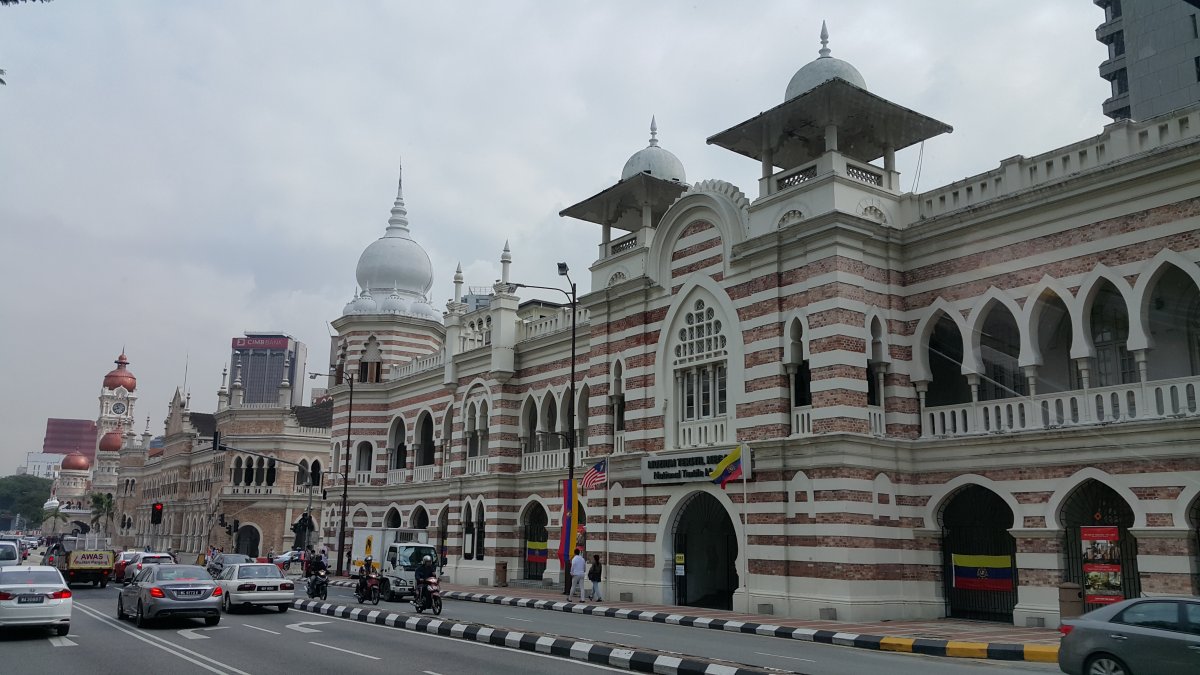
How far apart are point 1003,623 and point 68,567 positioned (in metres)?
31.2

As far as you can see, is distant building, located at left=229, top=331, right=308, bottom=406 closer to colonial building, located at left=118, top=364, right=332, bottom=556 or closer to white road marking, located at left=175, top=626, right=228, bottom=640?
colonial building, located at left=118, top=364, right=332, bottom=556

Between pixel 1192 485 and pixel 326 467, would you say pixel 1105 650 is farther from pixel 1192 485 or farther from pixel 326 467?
pixel 326 467

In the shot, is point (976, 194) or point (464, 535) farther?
point (464, 535)

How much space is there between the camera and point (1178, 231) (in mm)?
18062

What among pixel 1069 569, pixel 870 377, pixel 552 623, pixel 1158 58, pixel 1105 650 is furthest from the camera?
pixel 1158 58

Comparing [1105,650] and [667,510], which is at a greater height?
[667,510]

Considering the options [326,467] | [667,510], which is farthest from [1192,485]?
[326,467]

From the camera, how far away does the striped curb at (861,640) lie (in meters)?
15.1

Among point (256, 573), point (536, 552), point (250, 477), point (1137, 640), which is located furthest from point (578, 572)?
point (250, 477)

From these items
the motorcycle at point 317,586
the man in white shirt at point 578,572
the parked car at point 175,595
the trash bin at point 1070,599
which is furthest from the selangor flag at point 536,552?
the trash bin at point 1070,599

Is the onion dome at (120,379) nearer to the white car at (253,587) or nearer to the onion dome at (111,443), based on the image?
the onion dome at (111,443)

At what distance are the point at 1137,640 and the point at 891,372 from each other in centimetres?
1164

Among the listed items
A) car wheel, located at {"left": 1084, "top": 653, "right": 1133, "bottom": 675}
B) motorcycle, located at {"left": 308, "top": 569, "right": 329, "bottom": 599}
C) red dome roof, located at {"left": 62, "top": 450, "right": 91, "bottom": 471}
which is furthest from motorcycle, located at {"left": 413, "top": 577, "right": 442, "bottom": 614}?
red dome roof, located at {"left": 62, "top": 450, "right": 91, "bottom": 471}

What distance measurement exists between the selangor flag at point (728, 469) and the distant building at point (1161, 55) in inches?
1410
